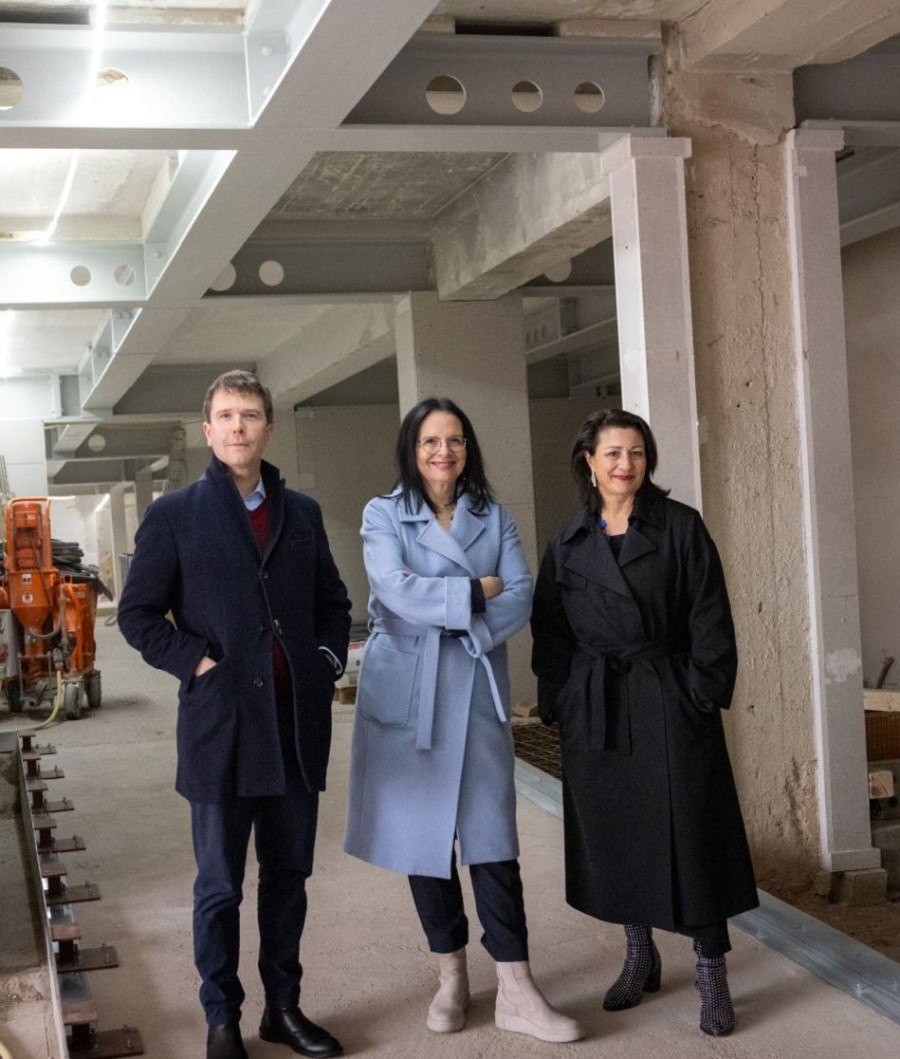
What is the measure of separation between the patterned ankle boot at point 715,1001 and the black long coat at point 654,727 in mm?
143

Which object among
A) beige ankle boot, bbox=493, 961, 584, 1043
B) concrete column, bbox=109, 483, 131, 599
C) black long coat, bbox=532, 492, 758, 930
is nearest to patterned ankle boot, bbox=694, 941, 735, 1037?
black long coat, bbox=532, 492, 758, 930

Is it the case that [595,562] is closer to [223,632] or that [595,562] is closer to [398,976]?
[223,632]

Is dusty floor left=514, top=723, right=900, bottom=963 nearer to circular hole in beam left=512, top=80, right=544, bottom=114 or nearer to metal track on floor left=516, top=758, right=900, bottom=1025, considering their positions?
metal track on floor left=516, top=758, right=900, bottom=1025

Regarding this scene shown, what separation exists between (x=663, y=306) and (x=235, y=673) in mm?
2652

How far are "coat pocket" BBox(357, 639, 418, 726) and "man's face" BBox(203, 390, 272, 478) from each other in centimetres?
62

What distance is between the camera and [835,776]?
5.11 m

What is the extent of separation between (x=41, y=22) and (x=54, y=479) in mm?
24941

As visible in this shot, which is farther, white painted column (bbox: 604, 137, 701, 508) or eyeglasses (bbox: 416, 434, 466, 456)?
white painted column (bbox: 604, 137, 701, 508)

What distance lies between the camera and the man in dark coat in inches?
116

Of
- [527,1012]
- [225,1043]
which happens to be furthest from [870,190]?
[225,1043]

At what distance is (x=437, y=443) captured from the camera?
3.15m

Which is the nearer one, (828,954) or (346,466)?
(828,954)

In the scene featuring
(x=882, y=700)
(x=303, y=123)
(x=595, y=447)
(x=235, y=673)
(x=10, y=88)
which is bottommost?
(x=882, y=700)

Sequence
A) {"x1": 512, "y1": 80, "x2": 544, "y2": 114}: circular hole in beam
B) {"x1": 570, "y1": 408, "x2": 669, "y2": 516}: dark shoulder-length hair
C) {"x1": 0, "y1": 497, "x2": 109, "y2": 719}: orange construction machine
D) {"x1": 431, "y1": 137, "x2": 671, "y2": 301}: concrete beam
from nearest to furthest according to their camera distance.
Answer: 1. {"x1": 570, "y1": 408, "x2": 669, "y2": 516}: dark shoulder-length hair
2. {"x1": 512, "y1": 80, "x2": 544, "y2": 114}: circular hole in beam
3. {"x1": 431, "y1": 137, "x2": 671, "y2": 301}: concrete beam
4. {"x1": 0, "y1": 497, "x2": 109, "y2": 719}: orange construction machine
